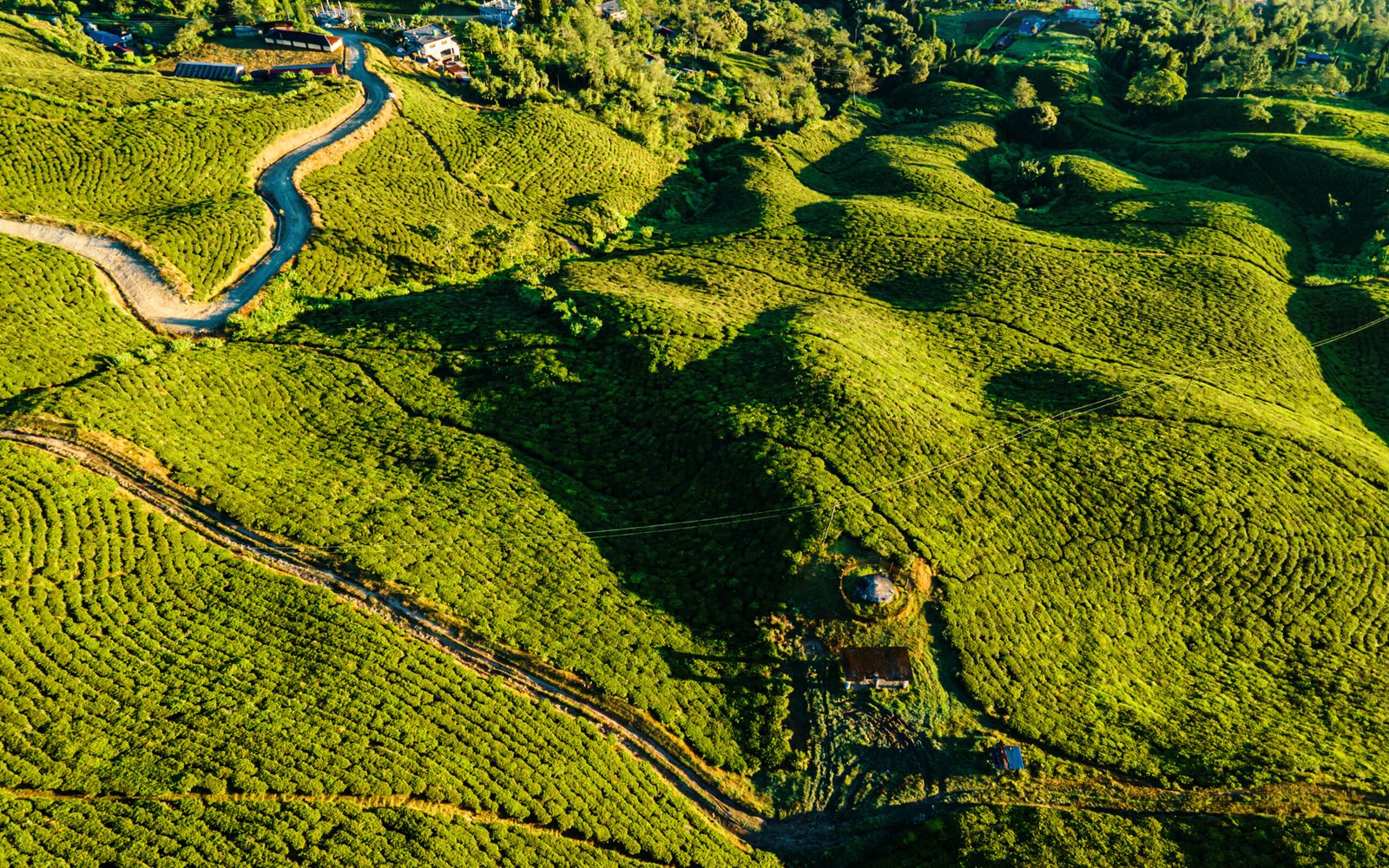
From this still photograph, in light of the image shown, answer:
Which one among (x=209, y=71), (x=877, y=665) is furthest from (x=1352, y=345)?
(x=209, y=71)

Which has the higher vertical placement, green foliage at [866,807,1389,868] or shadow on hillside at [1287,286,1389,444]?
shadow on hillside at [1287,286,1389,444]

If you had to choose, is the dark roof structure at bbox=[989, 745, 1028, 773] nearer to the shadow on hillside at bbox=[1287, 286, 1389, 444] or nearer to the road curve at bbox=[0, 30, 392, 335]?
the shadow on hillside at bbox=[1287, 286, 1389, 444]

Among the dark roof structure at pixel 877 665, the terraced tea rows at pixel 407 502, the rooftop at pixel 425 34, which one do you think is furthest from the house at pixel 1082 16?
the terraced tea rows at pixel 407 502

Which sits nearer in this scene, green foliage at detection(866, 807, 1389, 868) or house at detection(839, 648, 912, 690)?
green foliage at detection(866, 807, 1389, 868)

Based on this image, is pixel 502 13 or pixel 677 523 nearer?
pixel 677 523

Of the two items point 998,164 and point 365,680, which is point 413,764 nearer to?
point 365,680

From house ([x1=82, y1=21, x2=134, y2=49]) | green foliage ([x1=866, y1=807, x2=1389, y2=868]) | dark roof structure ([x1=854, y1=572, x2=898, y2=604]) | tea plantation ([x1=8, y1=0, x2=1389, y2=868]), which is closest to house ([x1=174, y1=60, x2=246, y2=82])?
tea plantation ([x1=8, y1=0, x2=1389, y2=868])

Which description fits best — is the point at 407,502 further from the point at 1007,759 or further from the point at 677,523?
the point at 1007,759
